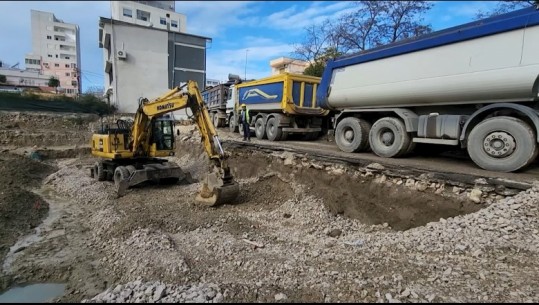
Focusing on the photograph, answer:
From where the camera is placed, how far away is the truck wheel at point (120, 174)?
350 inches

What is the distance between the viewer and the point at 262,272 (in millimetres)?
3910

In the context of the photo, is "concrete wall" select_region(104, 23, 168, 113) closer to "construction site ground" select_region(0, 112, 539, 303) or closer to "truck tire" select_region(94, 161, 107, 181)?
"truck tire" select_region(94, 161, 107, 181)

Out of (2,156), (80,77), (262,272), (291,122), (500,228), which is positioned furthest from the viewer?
(80,77)

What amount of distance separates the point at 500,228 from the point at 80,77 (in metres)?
66.3

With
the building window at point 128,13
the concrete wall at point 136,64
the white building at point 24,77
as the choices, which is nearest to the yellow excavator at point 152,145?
the concrete wall at point 136,64

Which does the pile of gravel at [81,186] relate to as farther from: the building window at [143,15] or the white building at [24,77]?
the white building at [24,77]

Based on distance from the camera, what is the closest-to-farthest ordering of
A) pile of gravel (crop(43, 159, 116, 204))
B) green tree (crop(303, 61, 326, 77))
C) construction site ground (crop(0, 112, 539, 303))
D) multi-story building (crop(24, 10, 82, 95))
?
1. construction site ground (crop(0, 112, 539, 303))
2. pile of gravel (crop(43, 159, 116, 204))
3. green tree (crop(303, 61, 326, 77))
4. multi-story building (crop(24, 10, 82, 95))

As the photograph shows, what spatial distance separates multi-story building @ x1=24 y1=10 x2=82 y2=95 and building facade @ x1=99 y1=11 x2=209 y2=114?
117ft

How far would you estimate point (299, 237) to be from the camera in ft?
17.9

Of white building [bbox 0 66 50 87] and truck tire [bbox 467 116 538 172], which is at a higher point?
white building [bbox 0 66 50 87]

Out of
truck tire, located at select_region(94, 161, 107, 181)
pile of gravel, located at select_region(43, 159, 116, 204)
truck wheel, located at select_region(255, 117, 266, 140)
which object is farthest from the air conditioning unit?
truck tire, located at select_region(94, 161, 107, 181)

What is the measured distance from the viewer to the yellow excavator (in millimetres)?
7203

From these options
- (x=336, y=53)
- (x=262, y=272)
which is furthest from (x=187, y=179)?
(x=336, y=53)

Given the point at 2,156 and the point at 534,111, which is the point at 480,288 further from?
the point at 2,156
